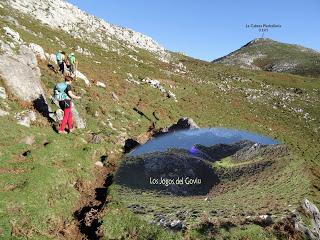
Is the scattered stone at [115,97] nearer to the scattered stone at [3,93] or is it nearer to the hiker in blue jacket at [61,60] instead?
the hiker in blue jacket at [61,60]

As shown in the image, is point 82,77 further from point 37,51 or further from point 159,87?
point 159,87

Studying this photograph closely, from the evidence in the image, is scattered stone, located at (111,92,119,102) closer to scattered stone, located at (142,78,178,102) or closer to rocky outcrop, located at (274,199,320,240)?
scattered stone, located at (142,78,178,102)

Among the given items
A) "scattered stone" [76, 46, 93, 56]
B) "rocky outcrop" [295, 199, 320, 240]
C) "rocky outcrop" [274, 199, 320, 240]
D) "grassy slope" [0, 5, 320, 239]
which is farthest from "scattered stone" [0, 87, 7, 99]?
"scattered stone" [76, 46, 93, 56]

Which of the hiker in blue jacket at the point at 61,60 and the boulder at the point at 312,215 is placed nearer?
the boulder at the point at 312,215

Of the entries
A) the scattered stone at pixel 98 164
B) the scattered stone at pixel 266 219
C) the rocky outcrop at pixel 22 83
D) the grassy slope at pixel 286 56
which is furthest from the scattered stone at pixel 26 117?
the grassy slope at pixel 286 56

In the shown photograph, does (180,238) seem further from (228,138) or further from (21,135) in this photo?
(21,135)

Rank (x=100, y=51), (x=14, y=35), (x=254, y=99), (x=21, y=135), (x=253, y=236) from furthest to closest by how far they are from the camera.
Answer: (x=100, y=51), (x=254, y=99), (x=14, y=35), (x=21, y=135), (x=253, y=236)

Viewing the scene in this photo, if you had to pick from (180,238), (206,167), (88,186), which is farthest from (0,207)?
(206,167)

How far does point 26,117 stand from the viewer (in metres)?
23.5

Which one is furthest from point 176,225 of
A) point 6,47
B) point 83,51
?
point 83,51

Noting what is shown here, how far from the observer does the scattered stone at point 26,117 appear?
910 inches

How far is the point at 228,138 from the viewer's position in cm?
2258

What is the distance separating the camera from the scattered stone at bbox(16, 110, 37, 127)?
23.1 metres

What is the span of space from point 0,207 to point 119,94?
24.8 meters
